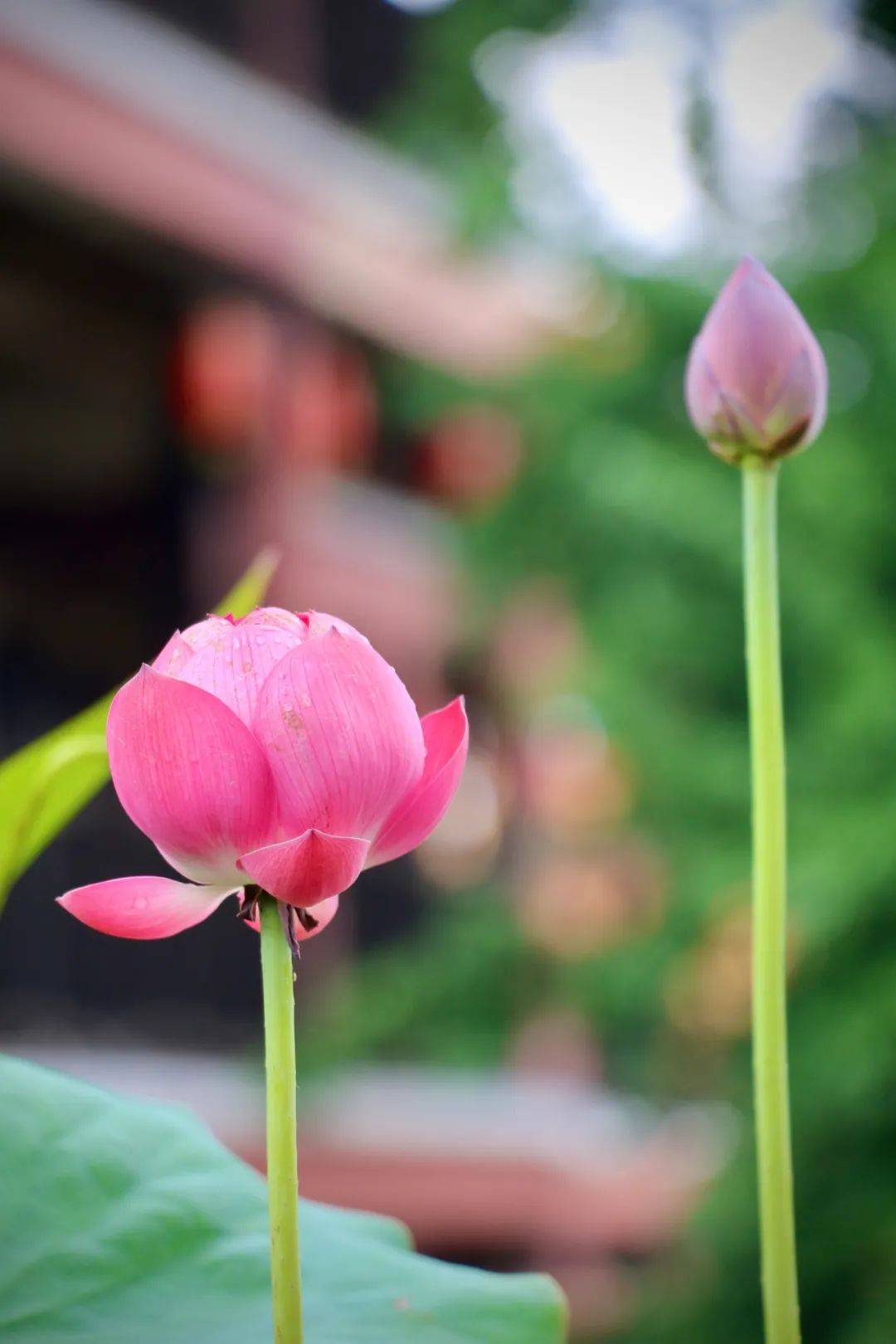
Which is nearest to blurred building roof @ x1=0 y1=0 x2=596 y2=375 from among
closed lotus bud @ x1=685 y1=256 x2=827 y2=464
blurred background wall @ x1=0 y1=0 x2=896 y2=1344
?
blurred background wall @ x1=0 y1=0 x2=896 y2=1344

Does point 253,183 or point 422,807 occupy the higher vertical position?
point 253,183

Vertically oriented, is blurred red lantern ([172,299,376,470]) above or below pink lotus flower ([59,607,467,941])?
above

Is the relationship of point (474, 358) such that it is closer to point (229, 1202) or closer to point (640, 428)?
point (640, 428)

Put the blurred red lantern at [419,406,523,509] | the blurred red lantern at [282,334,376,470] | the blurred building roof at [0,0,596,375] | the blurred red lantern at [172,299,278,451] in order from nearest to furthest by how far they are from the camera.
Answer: the blurred building roof at [0,0,596,375]
the blurred red lantern at [172,299,278,451]
the blurred red lantern at [282,334,376,470]
the blurred red lantern at [419,406,523,509]

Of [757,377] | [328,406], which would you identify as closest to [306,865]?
[757,377]

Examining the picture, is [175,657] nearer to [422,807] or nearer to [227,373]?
[422,807]

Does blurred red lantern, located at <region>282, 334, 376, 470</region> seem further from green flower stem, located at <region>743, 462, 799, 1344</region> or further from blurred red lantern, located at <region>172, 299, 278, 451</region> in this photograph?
green flower stem, located at <region>743, 462, 799, 1344</region>

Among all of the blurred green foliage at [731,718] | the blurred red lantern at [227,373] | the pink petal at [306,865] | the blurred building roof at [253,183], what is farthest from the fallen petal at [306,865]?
the blurred red lantern at [227,373]
